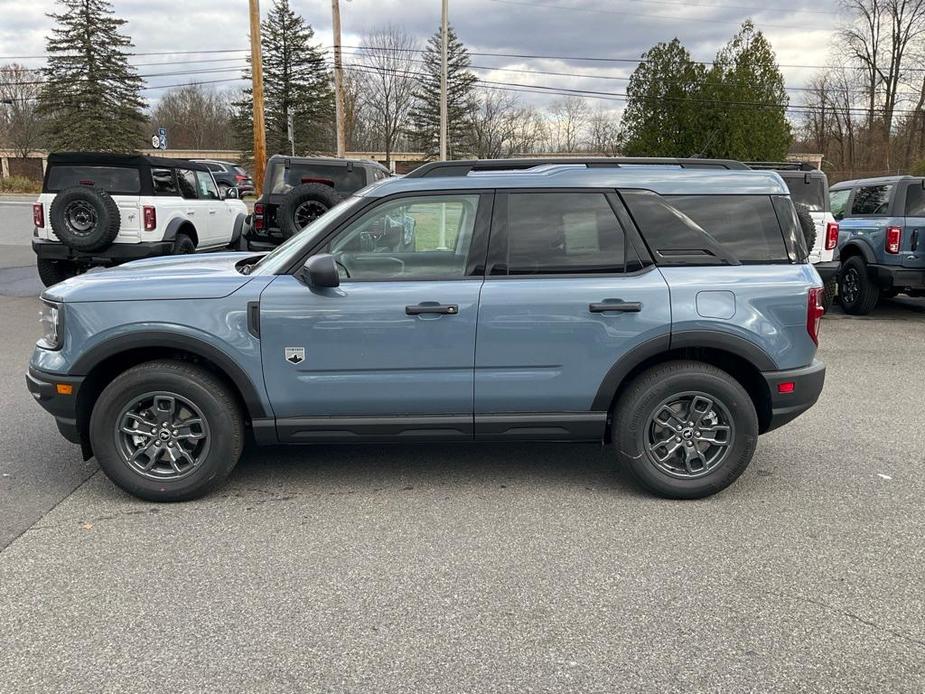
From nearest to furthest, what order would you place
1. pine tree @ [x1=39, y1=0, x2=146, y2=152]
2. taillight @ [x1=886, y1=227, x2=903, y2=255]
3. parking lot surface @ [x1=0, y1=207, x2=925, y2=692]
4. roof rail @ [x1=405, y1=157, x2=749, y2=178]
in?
parking lot surface @ [x1=0, y1=207, x2=925, y2=692], roof rail @ [x1=405, y1=157, x2=749, y2=178], taillight @ [x1=886, y1=227, x2=903, y2=255], pine tree @ [x1=39, y1=0, x2=146, y2=152]

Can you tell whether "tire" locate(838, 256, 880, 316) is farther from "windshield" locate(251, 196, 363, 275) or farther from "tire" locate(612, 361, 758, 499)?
"windshield" locate(251, 196, 363, 275)

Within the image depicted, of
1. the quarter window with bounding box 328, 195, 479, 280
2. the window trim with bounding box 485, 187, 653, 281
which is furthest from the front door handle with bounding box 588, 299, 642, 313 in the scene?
the quarter window with bounding box 328, 195, 479, 280

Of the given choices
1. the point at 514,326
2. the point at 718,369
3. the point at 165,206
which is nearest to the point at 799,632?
the point at 718,369

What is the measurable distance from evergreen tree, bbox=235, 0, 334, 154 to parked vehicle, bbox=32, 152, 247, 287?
142ft

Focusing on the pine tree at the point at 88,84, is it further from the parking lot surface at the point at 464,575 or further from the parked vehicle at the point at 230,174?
the parking lot surface at the point at 464,575

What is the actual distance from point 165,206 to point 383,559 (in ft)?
28.3

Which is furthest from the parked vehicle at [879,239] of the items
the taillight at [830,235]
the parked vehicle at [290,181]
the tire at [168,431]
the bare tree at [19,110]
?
the bare tree at [19,110]

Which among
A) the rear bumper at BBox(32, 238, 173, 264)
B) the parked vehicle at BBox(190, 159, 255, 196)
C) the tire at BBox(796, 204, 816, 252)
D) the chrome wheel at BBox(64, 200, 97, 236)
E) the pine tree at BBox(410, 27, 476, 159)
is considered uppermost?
the pine tree at BBox(410, 27, 476, 159)

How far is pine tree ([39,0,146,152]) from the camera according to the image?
47.8m

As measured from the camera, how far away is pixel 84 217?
9625mm

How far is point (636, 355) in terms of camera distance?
398 centimetres

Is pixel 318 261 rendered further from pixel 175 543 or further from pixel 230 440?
pixel 175 543

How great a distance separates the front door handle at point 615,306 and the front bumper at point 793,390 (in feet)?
2.74

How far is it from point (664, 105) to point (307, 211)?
16.5 m
